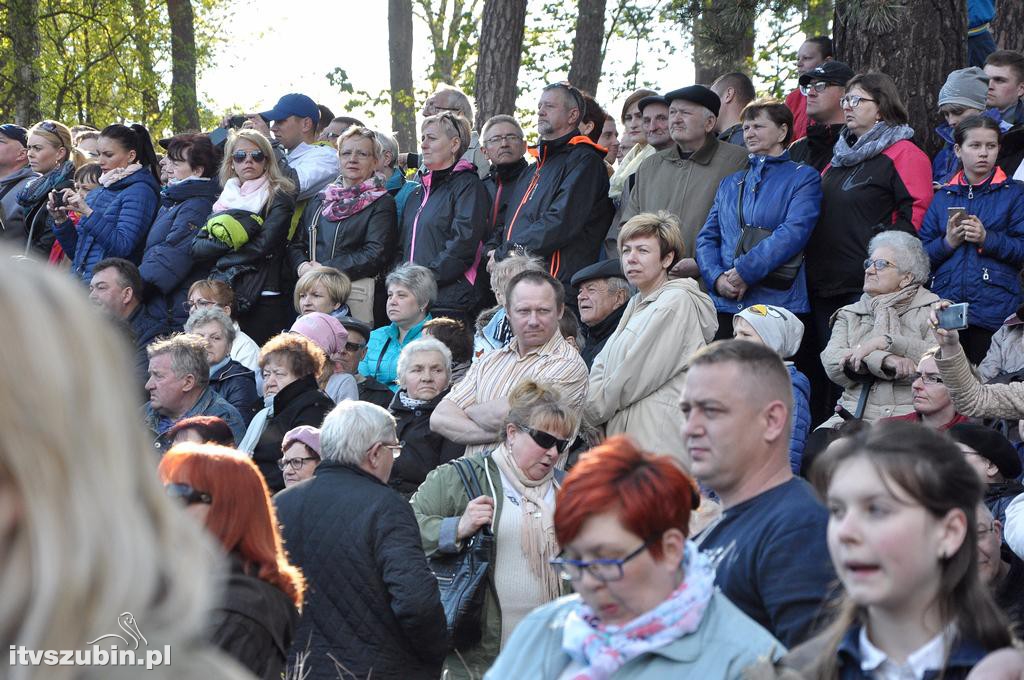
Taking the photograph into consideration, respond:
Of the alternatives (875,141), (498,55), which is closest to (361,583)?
(875,141)

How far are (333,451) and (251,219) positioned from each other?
Result: 4.94 m

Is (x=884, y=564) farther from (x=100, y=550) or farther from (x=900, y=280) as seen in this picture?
(x=900, y=280)

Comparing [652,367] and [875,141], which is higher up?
[875,141]

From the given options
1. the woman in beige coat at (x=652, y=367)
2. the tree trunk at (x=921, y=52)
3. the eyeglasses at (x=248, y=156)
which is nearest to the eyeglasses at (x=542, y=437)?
the woman in beige coat at (x=652, y=367)

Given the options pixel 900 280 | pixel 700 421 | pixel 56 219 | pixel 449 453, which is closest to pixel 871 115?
pixel 900 280

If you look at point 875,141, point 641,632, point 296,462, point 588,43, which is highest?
point 588,43

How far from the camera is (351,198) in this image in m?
10.5

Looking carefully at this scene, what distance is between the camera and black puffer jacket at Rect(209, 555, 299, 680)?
389 cm

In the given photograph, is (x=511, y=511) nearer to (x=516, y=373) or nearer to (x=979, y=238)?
(x=516, y=373)

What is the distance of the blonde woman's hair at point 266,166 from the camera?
35.1 feet

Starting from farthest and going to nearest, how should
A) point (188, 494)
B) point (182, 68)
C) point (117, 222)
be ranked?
1. point (182, 68)
2. point (117, 222)
3. point (188, 494)

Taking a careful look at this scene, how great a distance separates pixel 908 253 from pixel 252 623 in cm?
487

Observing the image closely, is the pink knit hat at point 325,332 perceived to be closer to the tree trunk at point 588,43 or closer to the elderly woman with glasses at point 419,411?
the elderly woman with glasses at point 419,411

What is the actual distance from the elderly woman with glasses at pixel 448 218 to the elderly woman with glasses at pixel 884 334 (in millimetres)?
3115
